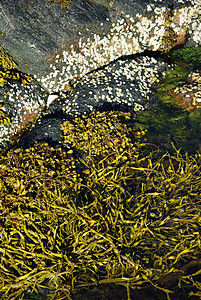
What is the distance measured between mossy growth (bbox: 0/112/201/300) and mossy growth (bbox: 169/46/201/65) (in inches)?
100

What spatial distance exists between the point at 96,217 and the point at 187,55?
13.6 feet

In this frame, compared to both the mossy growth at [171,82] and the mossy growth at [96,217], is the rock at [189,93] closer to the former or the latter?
the mossy growth at [171,82]

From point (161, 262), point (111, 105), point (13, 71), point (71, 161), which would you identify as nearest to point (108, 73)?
point (111, 105)

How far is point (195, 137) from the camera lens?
4.67 metres

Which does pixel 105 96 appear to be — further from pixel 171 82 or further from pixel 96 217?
pixel 96 217

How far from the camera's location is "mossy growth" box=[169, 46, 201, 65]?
599 cm

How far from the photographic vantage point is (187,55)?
611 cm

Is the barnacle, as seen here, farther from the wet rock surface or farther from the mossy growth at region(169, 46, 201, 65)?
the wet rock surface

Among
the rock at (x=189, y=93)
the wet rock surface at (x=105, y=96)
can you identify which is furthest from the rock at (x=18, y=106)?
the rock at (x=189, y=93)

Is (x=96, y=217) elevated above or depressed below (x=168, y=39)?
below

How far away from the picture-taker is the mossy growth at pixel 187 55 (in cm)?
599

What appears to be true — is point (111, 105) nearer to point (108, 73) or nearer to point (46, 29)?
point (108, 73)

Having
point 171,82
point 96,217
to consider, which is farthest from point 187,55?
point 96,217

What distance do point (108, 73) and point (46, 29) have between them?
1.28 metres
